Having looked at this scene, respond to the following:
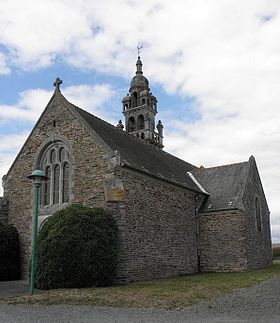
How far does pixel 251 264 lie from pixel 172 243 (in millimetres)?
5641

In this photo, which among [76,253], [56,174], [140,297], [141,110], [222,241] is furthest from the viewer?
[141,110]

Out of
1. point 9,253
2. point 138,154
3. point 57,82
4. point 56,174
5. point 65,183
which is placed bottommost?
point 9,253

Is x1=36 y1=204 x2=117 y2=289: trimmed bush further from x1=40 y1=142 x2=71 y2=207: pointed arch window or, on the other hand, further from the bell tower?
the bell tower

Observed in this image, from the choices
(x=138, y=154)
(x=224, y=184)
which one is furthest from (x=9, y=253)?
(x=224, y=184)

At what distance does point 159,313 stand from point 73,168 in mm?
11170

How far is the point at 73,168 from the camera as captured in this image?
19922 millimetres

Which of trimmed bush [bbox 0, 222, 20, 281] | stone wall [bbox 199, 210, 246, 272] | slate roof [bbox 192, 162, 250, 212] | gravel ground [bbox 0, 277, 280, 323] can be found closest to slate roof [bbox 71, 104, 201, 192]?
slate roof [bbox 192, 162, 250, 212]

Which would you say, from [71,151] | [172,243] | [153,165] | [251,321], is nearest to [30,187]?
[71,151]

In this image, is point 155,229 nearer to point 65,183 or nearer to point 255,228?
point 65,183

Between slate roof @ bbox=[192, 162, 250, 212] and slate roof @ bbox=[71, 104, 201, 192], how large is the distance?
1055 millimetres

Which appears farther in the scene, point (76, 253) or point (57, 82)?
point (57, 82)

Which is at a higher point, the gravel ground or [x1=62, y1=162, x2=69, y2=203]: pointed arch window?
[x1=62, y1=162, x2=69, y2=203]: pointed arch window

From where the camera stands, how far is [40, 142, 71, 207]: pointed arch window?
66.7ft

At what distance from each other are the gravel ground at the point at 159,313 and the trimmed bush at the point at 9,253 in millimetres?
8946
